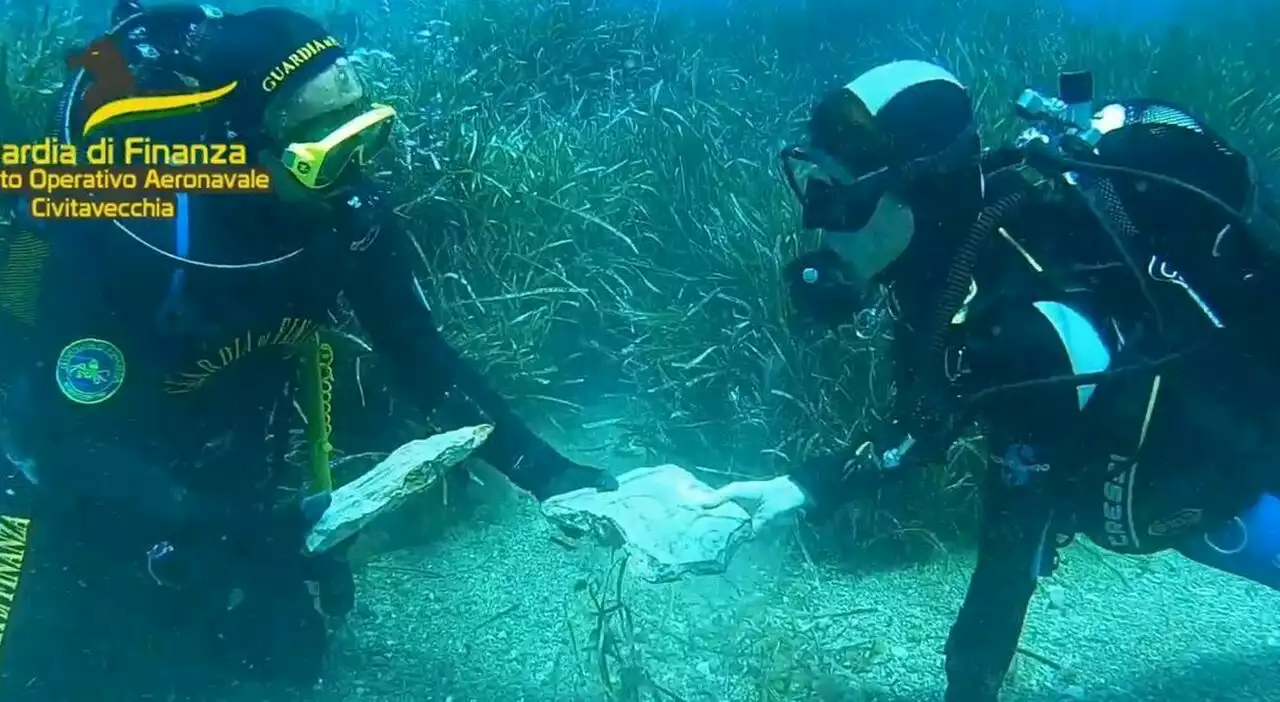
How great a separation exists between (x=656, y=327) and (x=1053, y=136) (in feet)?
8.67

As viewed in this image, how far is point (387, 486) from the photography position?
2.38 meters

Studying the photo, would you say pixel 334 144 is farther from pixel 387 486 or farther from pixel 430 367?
pixel 387 486

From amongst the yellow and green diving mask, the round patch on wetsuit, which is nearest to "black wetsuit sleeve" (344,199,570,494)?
the yellow and green diving mask

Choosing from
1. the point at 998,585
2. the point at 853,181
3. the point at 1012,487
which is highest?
the point at 853,181

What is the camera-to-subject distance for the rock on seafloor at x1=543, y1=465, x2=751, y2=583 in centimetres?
218

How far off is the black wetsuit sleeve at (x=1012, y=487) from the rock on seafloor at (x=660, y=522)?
628mm

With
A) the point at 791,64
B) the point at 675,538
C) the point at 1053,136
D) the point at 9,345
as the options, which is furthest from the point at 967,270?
the point at 791,64

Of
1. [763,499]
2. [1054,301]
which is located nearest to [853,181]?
[1054,301]

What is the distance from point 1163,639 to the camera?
2.90m

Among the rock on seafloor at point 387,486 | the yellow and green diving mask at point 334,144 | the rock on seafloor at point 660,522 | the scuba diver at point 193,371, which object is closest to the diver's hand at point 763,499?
the rock on seafloor at point 660,522

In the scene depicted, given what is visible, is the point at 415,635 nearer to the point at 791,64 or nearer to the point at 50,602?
the point at 50,602

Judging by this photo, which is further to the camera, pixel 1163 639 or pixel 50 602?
pixel 1163 639

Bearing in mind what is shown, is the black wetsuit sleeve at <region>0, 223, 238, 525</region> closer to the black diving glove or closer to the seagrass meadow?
the black diving glove

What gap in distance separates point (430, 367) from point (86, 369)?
0.95 meters
